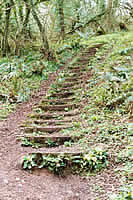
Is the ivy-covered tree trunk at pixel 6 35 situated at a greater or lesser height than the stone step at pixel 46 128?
greater

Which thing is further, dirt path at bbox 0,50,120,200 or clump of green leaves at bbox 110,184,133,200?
dirt path at bbox 0,50,120,200

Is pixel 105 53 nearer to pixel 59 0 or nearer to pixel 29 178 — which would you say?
pixel 59 0

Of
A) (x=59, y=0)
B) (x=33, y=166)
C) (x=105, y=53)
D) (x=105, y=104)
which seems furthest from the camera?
(x=59, y=0)

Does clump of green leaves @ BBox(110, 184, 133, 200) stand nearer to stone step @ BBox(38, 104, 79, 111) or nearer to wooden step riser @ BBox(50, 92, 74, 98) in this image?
stone step @ BBox(38, 104, 79, 111)

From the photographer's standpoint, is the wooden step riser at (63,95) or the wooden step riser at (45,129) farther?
the wooden step riser at (63,95)

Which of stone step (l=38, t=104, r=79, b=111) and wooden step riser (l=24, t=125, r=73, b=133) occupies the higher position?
stone step (l=38, t=104, r=79, b=111)

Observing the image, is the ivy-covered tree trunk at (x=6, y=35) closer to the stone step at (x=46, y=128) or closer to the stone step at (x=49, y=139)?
the stone step at (x=46, y=128)

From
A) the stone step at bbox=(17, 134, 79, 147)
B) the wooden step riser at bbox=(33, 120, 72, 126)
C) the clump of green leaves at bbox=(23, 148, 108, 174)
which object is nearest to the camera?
the clump of green leaves at bbox=(23, 148, 108, 174)

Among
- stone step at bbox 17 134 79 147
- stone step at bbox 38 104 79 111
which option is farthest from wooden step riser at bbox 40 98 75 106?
stone step at bbox 17 134 79 147

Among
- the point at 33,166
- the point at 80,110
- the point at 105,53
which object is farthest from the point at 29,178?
the point at 105,53

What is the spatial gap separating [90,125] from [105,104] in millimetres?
847

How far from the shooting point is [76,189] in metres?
3.40

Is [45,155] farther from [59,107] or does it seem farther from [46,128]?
[59,107]

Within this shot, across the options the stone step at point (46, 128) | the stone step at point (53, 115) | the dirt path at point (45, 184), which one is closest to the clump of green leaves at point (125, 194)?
the dirt path at point (45, 184)
